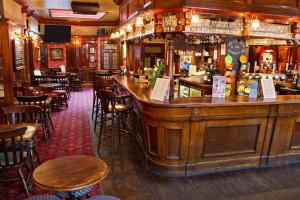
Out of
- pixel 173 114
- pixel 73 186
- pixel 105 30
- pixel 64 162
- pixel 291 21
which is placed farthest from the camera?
pixel 105 30

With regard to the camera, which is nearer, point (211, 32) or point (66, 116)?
point (211, 32)

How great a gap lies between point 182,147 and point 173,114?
50cm

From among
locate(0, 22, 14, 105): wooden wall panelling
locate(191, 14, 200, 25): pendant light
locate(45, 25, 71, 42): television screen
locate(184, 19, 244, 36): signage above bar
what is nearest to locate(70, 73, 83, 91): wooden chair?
locate(45, 25, 71, 42): television screen

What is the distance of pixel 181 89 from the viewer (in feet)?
22.6

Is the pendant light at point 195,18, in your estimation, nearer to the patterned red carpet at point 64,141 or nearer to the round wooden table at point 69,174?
the patterned red carpet at point 64,141

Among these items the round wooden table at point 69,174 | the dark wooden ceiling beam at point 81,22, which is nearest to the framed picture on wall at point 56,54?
the dark wooden ceiling beam at point 81,22

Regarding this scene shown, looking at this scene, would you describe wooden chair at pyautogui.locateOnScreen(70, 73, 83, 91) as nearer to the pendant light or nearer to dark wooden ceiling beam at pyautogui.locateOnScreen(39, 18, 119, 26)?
dark wooden ceiling beam at pyautogui.locateOnScreen(39, 18, 119, 26)

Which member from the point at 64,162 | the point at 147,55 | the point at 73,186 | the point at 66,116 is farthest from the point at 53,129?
the point at 147,55

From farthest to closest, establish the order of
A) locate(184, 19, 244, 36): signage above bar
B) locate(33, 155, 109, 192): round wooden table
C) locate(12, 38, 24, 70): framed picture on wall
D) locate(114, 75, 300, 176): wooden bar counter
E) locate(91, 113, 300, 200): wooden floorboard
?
locate(12, 38, 24, 70): framed picture on wall
locate(184, 19, 244, 36): signage above bar
locate(114, 75, 300, 176): wooden bar counter
locate(91, 113, 300, 200): wooden floorboard
locate(33, 155, 109, 192): round wooden table

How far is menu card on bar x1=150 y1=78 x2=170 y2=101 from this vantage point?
11.9ft

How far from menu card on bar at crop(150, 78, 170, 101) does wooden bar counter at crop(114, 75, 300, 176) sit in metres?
0.12

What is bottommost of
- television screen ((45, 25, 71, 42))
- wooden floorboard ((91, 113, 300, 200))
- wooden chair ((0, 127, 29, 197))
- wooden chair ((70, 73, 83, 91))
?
wooden floorboard ((91, 113, 300, 200))

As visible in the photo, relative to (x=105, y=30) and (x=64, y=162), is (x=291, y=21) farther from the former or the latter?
(x=105, y=30)

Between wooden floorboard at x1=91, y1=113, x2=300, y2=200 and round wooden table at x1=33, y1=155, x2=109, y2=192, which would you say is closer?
round wooden table at x1=33, y1=155, x2=109, y2=192
